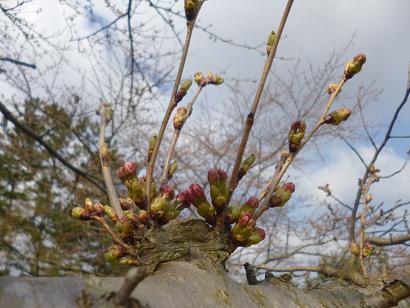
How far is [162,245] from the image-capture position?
0.84m

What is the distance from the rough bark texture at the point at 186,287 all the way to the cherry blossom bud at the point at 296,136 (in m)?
0.27

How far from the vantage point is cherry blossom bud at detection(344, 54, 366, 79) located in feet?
3.35

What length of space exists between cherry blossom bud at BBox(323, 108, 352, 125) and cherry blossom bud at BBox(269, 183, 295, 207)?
0.19m

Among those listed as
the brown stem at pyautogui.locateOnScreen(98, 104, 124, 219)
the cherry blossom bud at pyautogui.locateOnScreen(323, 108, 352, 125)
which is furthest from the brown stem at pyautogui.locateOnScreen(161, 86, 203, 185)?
the cherry blossom bud at pyautogui.locateOnScreen(323, 108, 352, 125)

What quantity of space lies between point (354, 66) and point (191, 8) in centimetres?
43

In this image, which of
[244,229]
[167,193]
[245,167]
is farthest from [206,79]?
[244,229]

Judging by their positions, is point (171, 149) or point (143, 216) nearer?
point (143, 216)

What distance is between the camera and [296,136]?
1.02m

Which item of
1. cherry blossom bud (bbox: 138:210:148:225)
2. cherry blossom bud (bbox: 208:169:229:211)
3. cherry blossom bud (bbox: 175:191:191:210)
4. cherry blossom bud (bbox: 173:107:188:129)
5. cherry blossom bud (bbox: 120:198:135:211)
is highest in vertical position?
cherry blossom bud (bbox: 173:107:188:129)

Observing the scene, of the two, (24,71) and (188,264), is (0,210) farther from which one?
(188,264)

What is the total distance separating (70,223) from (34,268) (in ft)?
8.06

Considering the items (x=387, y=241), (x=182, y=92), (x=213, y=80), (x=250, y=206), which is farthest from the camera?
(x=387, y=241)

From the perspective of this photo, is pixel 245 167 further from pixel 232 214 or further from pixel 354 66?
pixel 354 66

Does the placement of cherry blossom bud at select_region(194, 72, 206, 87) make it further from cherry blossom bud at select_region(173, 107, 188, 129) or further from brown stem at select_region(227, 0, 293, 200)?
brown stem at select_region(227, 0, 293, 200)
